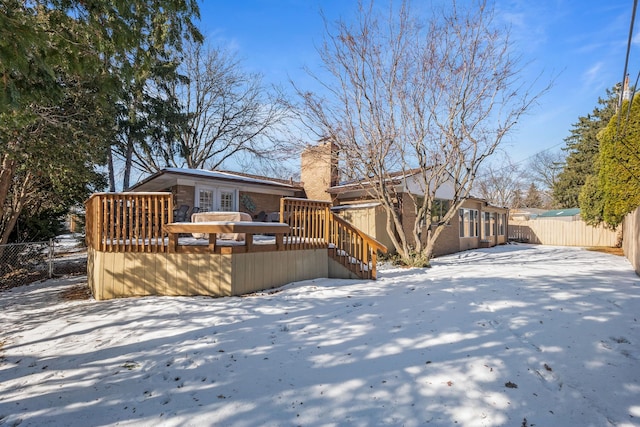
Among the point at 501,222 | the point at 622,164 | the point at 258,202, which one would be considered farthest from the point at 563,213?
the point at 258,202

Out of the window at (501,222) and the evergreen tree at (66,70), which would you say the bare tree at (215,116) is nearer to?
the evergreen tree at (66,70)

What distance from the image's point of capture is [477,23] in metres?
9.09

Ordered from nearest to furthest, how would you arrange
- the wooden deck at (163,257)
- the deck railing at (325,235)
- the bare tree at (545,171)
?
the wooden deck at (163,257) → the deck railing at (325,235) → the bare tree at (545,171)

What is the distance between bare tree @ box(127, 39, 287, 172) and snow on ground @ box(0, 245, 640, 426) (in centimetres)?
1640

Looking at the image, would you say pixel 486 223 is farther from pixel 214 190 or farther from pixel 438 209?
pixel 214 190

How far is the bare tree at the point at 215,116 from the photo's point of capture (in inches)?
794

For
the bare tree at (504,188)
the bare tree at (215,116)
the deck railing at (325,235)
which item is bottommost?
the deck railing at (325,235)

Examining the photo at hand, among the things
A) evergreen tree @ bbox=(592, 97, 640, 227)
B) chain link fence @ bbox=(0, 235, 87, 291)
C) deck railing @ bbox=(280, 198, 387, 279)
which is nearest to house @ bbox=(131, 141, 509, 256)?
deck railing @ bbox=(280, 198, 387, 279)

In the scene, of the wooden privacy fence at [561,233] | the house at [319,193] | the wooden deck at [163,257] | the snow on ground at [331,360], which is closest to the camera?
the snow on ground at [331,360]

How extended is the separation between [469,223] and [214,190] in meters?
12.5

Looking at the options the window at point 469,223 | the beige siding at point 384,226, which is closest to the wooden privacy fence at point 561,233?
the window at point 469,223

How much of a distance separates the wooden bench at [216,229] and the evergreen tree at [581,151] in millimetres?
27708

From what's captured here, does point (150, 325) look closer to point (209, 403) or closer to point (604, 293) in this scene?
point (209, 403)

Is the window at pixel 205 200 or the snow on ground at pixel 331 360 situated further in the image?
the window at pixel 205 200
